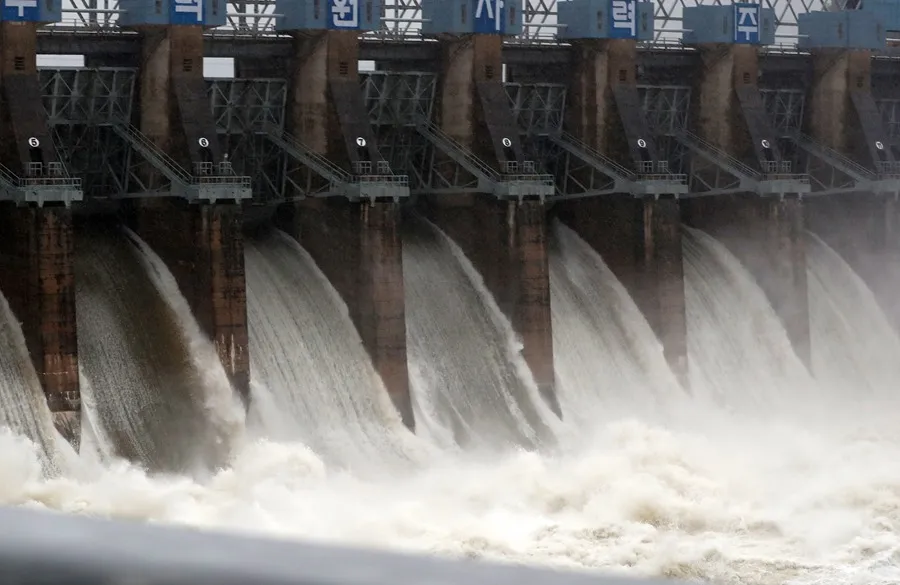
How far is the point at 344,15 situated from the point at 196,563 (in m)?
39.9

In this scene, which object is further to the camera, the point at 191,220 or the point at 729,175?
the point at 729,175

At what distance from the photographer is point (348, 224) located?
3938cm

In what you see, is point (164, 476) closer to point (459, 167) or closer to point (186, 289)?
point (186, 289)

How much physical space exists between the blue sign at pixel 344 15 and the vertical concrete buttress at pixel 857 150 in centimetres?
2013

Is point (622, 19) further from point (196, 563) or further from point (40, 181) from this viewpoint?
point (196, 563)

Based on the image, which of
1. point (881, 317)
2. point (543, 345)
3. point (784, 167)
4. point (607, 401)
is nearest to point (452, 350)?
point (543, 345)

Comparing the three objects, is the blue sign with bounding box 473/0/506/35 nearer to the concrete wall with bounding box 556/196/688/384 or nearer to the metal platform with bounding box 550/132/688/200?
the metal platform with bounding box 550/132/688/200

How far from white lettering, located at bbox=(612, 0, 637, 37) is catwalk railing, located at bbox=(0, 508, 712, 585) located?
47042mm

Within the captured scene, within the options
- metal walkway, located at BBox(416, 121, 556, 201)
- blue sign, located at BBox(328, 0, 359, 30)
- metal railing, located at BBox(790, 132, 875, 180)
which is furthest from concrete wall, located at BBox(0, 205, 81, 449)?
metal railing, located at BBox(790, 132, 875, 180)

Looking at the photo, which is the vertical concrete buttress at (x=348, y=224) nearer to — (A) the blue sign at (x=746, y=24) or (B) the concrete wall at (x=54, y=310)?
(B) the concrete wall at (x=54, y=310)

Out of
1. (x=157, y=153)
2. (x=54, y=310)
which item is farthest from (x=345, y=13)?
(x=54, y=310)

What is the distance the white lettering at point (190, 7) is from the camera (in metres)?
37.5

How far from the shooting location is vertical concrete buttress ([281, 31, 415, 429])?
127 ft

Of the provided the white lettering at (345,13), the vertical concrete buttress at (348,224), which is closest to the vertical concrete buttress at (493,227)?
the vertical concrete buttress at (348,224)
